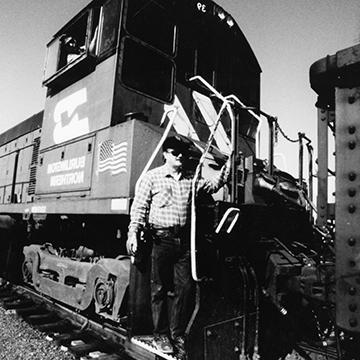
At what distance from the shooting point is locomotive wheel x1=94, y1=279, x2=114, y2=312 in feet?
11.0

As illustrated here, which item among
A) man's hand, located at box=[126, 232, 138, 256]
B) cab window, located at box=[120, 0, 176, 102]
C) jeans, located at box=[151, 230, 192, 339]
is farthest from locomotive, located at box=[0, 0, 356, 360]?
man's hand, located at box=[126, 232, 138, 256]

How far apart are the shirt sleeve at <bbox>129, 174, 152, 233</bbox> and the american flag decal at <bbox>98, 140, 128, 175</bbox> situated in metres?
0.47

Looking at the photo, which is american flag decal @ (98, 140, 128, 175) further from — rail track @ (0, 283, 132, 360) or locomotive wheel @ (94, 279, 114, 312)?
rail track @ (0, 283, 132, 360)

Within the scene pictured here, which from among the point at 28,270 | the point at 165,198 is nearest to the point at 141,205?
the point at 165,198

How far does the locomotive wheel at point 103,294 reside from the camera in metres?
3.37

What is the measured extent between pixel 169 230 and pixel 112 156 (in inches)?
44.4

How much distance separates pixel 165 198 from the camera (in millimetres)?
2738

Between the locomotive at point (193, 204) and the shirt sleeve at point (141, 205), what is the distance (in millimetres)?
108

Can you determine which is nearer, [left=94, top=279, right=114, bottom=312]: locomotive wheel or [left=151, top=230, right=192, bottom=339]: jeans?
[left=151, top=230, right=192, bottom=339]: jeans

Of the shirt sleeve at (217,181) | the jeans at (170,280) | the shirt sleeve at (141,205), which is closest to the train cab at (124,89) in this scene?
the shirt sleeve at (141,205)

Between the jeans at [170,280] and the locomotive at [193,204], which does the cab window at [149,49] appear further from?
the jeans at [170,280]

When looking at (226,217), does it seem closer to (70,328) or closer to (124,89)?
(124,89)

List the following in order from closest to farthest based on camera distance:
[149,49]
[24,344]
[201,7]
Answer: [24,344], [149,49], [201,7]

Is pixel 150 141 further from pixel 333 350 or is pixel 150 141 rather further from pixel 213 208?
pixel 333 350
